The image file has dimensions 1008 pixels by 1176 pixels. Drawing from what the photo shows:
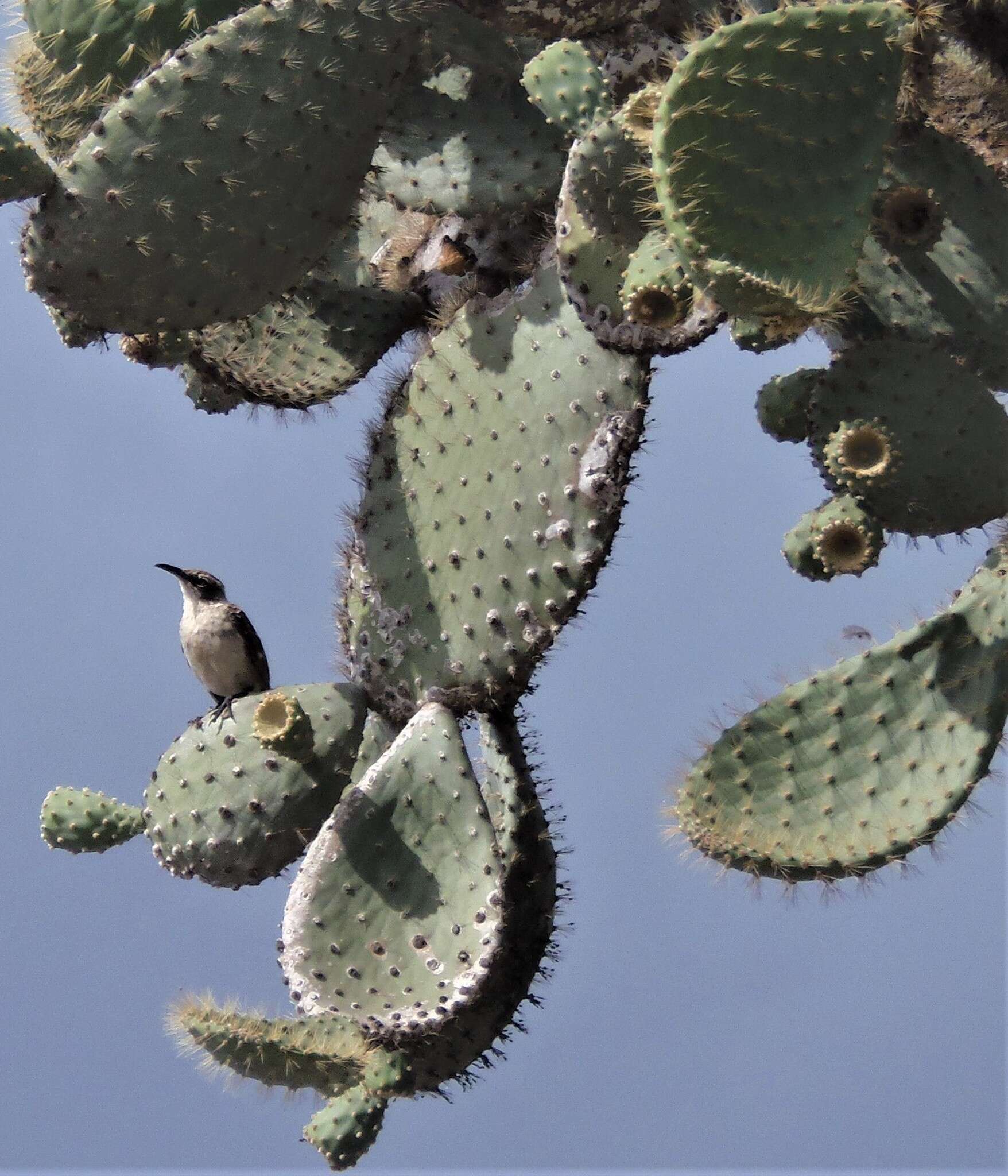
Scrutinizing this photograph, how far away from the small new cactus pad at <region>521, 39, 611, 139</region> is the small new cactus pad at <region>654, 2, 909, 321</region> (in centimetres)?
55

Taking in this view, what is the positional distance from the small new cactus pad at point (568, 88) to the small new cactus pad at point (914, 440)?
67cm

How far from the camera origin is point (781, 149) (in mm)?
2465

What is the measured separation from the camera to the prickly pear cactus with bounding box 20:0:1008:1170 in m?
2.64

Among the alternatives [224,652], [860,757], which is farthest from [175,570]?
[860,757]

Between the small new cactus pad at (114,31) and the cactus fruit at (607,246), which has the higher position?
the small new cactus pad at (114,31)

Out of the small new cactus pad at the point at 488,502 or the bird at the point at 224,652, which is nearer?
the small new cactus pad at the point at 488,502

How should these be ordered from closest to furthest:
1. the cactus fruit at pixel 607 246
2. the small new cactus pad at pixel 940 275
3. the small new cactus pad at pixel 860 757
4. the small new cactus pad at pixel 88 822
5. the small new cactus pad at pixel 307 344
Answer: the small new cactus pad at pixel 860 757
the cactus fruit at pixel 607 246
the small new cactus pad at pixel 940 275
the small new cactus pad at pixel 88 822
the small new cactus pad at pixel 307 344

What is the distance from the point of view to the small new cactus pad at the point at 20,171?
2561 millimetres

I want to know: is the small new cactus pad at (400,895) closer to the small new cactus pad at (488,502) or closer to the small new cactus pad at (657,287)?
the small new cactus pad at (488,502)

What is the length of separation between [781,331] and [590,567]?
0.58m

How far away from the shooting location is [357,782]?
309 cm

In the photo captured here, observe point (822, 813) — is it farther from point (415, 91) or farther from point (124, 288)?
point (415, 91)

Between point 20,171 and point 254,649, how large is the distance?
1.25 m

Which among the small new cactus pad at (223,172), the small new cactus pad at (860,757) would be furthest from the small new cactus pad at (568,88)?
the small new cactus pad at (860,757)
